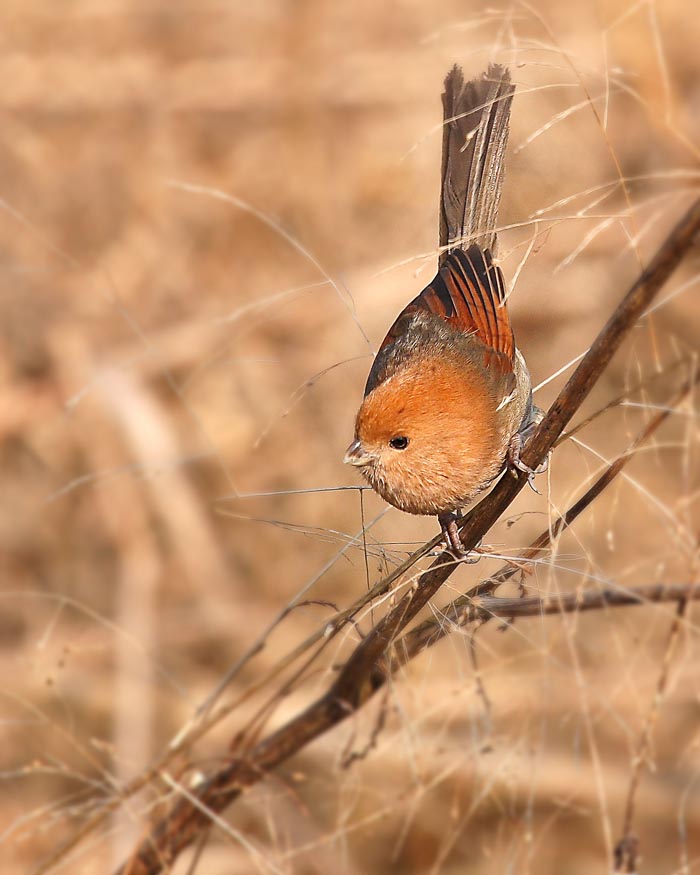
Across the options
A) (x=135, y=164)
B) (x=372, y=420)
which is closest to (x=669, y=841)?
(x=372, y=420)

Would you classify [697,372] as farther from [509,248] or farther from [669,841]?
[669,841]

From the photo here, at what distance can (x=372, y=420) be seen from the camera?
6.89ft

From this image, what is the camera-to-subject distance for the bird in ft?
6.63

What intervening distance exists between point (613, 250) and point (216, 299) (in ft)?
11.4

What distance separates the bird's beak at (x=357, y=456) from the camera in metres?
2.11

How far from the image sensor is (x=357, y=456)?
6.95 feet

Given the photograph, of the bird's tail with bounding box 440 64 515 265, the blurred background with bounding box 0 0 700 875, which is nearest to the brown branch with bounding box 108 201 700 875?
the bird's tail with bounding box 440 64 515 265

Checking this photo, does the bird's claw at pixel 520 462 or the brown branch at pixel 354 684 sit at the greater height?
the bird's claw at pixel 520 462

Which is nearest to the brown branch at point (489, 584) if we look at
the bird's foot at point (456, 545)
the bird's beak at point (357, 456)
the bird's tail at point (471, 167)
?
the bird's foot at point (456, 545)

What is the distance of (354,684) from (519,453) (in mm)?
530

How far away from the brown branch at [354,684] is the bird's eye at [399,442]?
281 millimetres

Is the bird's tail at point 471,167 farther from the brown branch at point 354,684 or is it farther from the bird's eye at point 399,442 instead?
the brown branch at point 354,684

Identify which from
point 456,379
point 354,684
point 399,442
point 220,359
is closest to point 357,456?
point 399,442

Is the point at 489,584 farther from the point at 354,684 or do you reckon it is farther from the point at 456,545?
the point at 354,684
